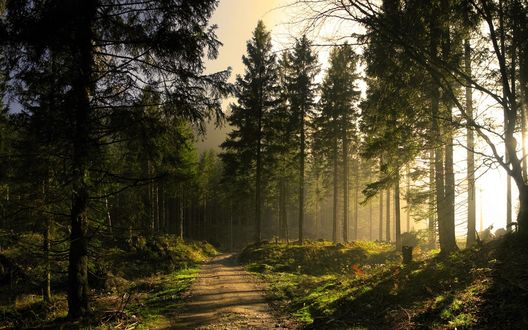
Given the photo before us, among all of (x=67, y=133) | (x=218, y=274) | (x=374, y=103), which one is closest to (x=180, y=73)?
(x=67, y=133)

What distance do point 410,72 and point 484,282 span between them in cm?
550

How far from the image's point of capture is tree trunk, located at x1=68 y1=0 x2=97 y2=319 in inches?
323

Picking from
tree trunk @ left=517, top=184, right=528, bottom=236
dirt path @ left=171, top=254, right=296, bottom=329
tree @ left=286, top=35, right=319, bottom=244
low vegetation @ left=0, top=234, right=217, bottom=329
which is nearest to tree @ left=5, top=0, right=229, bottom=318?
low vegetation @ left=0, top=234, right=217, bottom=329

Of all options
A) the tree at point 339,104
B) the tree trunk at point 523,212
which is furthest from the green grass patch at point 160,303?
the tree at point 339,104

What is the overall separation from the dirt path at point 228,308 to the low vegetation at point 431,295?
2.26ft

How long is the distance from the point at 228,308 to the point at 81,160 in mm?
5920

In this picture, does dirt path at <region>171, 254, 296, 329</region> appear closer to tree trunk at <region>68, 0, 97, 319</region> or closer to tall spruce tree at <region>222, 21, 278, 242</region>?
tree trunk at <region>68, 0, 97, 319</region>

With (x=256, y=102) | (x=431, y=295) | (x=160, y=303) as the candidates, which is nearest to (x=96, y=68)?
(x=160, y=303)

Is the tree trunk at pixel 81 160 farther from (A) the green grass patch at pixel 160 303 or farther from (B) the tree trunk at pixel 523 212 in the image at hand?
(B) the tree trunk at pixel 523 212

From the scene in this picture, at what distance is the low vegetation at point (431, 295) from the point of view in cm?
644

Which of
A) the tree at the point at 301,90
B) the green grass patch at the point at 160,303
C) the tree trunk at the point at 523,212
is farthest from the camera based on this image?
the tree at the point at 301,90

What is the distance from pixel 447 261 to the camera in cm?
1043

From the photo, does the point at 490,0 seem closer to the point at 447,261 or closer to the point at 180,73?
the point at 447,261

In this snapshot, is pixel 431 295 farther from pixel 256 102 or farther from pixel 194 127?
pixel 256 102
